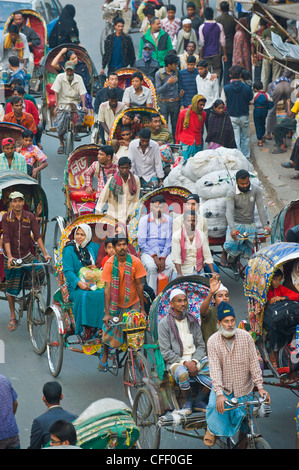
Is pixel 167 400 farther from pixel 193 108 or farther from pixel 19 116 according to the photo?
pixel 19 116

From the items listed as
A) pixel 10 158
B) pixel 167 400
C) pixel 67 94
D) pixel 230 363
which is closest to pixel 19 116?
pixel 67 94

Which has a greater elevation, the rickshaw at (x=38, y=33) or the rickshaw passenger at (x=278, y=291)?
the rickshaw at (x=38, y=33)

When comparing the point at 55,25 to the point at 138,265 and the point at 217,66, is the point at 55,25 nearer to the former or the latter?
the point at 217,66

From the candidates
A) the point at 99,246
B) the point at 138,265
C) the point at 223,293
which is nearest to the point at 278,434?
the point at 223,293

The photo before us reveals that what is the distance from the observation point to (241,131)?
16.6 m

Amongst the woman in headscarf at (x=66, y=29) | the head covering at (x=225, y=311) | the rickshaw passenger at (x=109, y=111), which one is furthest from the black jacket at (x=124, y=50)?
the head covering at (x=225, y=311)

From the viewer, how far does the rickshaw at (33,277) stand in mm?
11234

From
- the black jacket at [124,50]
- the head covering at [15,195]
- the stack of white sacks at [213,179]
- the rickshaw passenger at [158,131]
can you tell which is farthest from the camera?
the black jacket at [124,50]

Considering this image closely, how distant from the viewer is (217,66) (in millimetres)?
19844

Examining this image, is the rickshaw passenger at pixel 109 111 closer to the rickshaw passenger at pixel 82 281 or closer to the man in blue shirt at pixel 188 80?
the man in blue shirt at pixel 188 80

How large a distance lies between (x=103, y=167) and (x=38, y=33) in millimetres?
7571

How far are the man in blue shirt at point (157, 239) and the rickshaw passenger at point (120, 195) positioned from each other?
0.76m

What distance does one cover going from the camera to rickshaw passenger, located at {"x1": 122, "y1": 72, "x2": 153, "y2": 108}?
634 inches

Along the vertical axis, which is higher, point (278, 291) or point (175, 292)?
point (175, 292)
